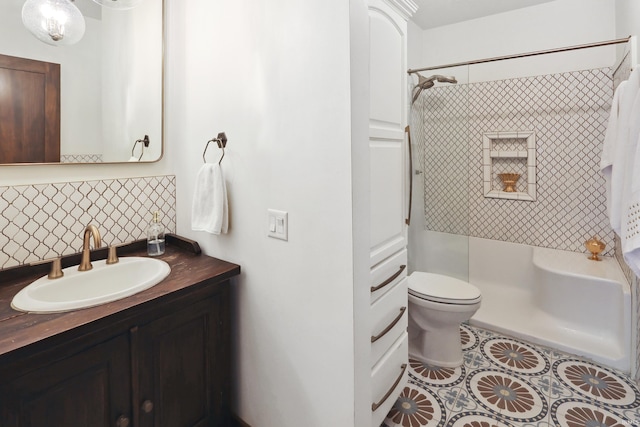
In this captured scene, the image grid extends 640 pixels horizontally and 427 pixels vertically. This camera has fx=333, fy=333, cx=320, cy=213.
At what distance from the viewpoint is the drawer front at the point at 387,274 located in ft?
4.59

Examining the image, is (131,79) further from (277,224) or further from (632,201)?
(632,201)

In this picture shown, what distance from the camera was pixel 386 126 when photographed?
58.6 inches

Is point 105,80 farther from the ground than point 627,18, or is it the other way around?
point 627,18

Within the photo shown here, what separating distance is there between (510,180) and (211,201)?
2.68 meters

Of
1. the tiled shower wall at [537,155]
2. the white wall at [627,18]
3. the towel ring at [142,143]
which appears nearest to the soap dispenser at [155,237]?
the towel ring at [142,143]

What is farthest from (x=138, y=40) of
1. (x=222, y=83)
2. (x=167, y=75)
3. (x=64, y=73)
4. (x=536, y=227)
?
(x=536, y=227)

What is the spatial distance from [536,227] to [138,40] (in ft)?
10.6

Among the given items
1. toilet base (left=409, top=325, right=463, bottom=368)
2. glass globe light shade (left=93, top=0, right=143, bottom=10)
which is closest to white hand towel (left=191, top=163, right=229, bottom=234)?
glass globe light shade (left=93, top=0, right=143, bottom=10)

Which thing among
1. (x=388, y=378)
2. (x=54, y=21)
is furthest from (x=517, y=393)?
(x=54, y=21)

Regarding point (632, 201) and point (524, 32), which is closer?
point (632, 201)

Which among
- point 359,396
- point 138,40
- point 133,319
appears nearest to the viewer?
point 133,319

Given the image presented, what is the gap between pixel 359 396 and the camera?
124cm

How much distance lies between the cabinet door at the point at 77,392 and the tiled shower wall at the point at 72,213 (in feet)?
2.09

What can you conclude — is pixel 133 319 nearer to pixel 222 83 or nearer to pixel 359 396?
pixel 359 396
